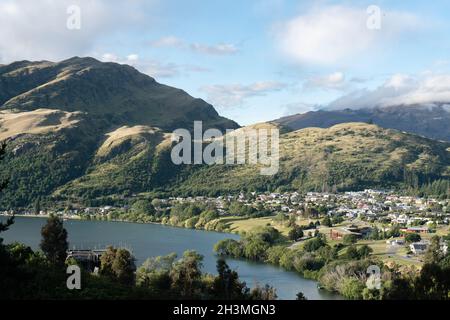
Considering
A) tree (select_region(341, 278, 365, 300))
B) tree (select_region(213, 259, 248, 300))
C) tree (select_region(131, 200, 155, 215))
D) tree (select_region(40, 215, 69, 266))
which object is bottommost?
tree (select_region(341, 278, 365, 300))

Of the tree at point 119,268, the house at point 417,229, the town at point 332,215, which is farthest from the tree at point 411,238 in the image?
the tree at point 119,268

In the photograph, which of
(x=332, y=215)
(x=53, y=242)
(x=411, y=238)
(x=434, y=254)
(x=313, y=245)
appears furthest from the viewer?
(x=332, y=215)

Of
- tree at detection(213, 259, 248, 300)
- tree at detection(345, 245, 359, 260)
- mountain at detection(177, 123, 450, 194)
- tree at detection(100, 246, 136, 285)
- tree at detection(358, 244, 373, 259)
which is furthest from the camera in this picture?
mountain at detection(177, 123, 450, 194)

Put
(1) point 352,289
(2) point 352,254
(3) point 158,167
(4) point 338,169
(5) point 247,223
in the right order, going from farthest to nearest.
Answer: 1. (3) point 158,167
2. (4) point 338,169
3. (5) point 247,223
4. (2) point 352,254
5. (1) point 352,289

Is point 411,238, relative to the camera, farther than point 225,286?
Yes

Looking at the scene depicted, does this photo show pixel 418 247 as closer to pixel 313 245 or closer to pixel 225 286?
pixel 313 245

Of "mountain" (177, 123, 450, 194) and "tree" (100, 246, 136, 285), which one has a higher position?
"mountain" (177, 123, 450, 194)

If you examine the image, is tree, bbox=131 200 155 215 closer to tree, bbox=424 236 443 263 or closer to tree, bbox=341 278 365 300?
tree, bbox=424 236 443 263

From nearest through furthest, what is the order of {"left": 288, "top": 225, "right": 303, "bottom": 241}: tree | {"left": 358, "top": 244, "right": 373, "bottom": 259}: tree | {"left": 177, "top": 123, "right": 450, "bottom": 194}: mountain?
{"left": 358, "top": 244, "right": 373, "bottom": 259}: tree → {"left": 288, "top": 225, "right": 303, "bottom": 241}: tree → {"left": 177, "top": 123, "right": 450, "bottom": 194}: mountain

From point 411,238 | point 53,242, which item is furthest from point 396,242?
point 53,242

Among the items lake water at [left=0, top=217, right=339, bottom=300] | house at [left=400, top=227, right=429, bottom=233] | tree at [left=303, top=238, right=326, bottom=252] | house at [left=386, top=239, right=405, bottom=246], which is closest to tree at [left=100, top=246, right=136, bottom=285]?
lake water at [left=0, top=217, right=339, bottom=300]
